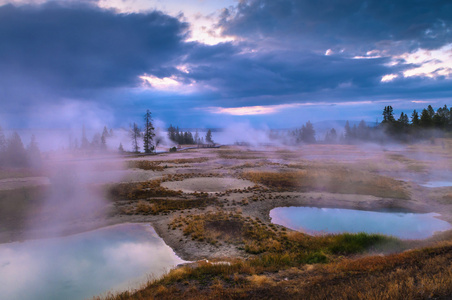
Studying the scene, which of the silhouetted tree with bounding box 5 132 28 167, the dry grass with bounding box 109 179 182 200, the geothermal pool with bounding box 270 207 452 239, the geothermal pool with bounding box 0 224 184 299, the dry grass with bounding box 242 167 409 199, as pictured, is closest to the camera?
the geothermal pool with bounding box 0 224 184 299

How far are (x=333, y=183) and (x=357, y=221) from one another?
521 inches

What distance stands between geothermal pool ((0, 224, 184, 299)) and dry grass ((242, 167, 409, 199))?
1773 cm

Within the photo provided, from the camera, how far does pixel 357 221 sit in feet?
57.1

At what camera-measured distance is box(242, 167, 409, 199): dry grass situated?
2558cm

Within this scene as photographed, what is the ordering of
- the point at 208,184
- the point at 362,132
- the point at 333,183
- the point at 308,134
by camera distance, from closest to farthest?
the point at 333,183
the point at 208,184
the point at 362,132
the point at 308,134

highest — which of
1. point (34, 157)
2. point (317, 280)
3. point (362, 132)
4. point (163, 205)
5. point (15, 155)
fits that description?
point (362, 132)

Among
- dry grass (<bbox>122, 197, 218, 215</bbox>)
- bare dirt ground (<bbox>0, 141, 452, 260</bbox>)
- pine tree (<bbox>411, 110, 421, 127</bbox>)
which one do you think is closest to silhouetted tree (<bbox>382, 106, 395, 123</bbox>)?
pine tree (<bbox>411, 110, 421, 127</bbox>)

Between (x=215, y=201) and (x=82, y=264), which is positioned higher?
(x=82, y=264)

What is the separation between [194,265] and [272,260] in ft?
11.6

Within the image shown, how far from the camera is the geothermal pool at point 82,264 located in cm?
927

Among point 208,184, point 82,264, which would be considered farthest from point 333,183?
point 82,264

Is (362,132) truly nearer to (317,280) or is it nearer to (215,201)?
(215,201)

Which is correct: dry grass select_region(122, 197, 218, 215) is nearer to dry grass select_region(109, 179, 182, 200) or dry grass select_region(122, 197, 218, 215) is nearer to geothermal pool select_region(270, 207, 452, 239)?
dry grass select_region(109, 179, 182, 200)

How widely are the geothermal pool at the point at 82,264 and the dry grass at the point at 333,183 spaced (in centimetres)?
1773
